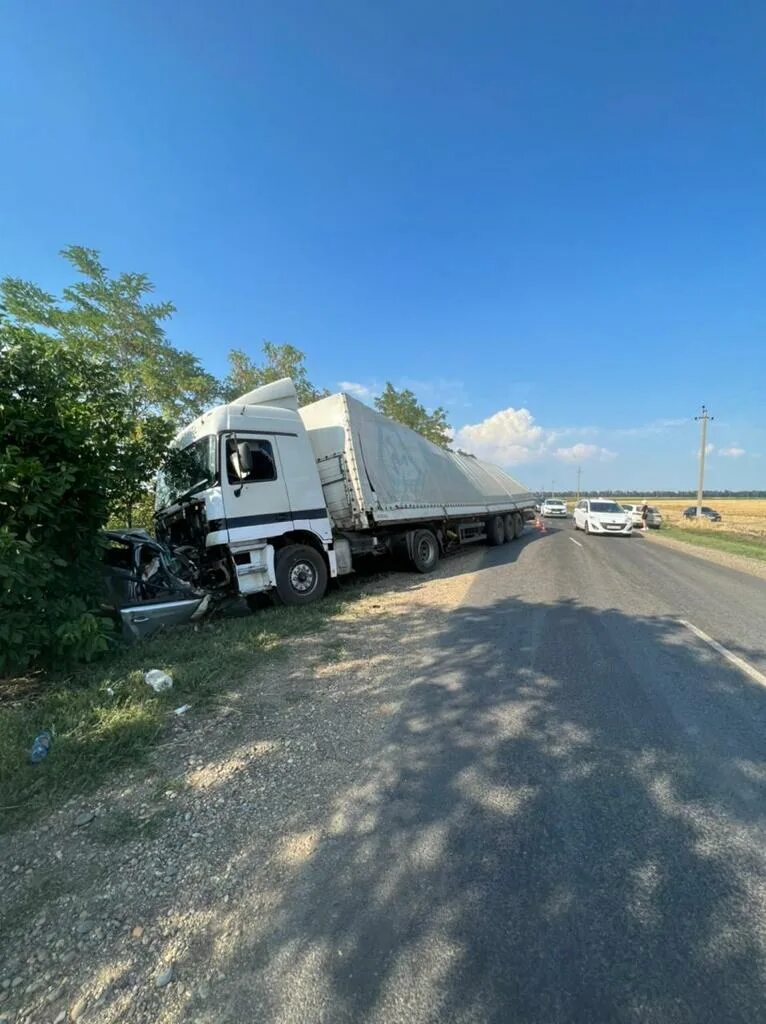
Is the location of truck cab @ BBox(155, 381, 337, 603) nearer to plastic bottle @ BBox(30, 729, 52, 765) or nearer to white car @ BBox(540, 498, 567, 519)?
plastic bottle @ BBox(30, 729, 52, 765)

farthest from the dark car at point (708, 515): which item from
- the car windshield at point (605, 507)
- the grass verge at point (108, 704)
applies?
the grass verge at point (108, 704)

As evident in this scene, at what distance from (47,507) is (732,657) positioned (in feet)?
23.1

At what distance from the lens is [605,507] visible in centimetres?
2184

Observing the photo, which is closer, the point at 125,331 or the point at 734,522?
the point at 125,331

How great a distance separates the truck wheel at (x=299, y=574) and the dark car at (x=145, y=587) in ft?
4.19

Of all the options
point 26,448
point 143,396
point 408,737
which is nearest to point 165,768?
point 408,737

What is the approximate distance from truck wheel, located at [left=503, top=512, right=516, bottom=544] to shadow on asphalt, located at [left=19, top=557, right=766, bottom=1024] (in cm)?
1429

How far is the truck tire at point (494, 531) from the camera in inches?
659

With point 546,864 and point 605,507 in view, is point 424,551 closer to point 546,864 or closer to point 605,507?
point 546,864

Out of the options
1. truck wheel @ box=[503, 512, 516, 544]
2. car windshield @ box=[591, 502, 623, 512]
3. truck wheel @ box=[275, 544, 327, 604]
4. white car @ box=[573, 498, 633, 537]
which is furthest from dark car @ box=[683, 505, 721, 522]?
truck wheel @ box=[275, 544, 327, 604]

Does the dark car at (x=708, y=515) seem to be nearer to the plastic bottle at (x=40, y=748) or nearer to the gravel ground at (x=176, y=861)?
the gravel ground at (x=176, y=861)

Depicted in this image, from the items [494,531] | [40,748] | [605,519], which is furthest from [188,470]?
[605,519]

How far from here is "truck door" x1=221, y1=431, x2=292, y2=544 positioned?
699 centimetres

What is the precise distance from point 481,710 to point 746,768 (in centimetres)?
172
